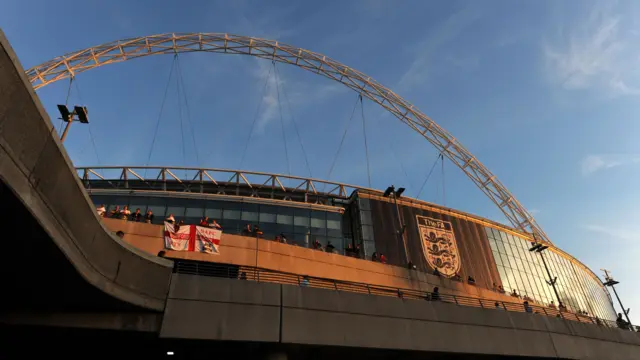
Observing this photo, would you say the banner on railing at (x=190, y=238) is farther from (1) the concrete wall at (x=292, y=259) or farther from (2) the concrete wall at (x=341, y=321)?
(2) the concrete wall at (x=341, y=321)

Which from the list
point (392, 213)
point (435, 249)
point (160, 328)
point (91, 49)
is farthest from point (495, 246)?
point (91, 49)

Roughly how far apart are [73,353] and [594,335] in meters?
26.4

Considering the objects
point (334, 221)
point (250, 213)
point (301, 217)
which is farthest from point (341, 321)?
point (334, 221)

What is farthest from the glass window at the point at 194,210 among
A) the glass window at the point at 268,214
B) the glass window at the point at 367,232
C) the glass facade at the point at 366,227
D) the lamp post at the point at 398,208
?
the lamp post at the point at 398,208

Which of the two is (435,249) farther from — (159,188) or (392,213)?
(159,188)

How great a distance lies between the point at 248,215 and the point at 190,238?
1293 cm

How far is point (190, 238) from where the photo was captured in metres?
22.9

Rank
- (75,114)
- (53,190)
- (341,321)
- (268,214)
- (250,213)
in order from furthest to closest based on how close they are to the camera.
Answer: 1. (268,214)
2. (250,213)
3. (75,114)
4. (341,321)
5. (53,190)

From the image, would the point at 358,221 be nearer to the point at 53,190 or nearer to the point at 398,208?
the point at 398,208

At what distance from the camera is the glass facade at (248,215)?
1356 inches

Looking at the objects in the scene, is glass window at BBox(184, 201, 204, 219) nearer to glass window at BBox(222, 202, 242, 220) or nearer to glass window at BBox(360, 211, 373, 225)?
glass window at BBox(222, 202, 242, 220)

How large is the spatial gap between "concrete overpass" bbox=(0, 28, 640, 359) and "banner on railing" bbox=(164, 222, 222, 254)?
24.2ft

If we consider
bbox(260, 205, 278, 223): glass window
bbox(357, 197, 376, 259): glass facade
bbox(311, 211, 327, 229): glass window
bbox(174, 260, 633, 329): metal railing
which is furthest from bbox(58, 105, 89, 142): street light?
bbox(357, 197, 376, 259): glass facade

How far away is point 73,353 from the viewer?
15719 millimetres
